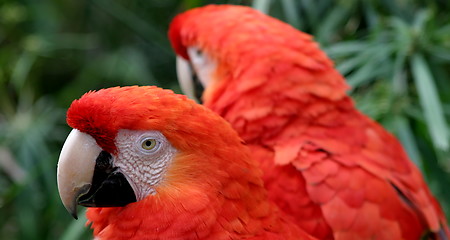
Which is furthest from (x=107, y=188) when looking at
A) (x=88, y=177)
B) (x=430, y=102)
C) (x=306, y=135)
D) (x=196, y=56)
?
(x=430, y=102)

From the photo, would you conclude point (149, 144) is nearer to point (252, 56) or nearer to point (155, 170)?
point (155, 170)

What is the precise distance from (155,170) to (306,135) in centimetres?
38

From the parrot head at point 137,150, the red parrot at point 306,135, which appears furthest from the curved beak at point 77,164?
the red parrot at point 306,135

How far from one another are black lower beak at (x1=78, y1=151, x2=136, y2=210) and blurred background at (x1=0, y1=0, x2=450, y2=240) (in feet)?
2.06

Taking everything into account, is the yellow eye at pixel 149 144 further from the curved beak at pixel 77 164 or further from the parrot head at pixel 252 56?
the parrot head at pixel 252 56

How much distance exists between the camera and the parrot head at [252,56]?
1.00 meters

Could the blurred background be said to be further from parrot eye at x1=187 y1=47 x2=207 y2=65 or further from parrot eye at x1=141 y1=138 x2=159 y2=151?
parrot eye at x1=141 y1=138 x2=159 y2=151

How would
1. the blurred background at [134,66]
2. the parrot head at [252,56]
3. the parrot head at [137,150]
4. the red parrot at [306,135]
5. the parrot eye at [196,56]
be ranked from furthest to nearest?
the blurred background at [134,66]
the parrot eye at [196,56]
the parrot head at [252,56]
the red parrot at [306,135]
the parrot head at [137,150]

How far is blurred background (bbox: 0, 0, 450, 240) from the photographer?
4.12 ft

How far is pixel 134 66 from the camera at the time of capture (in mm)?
1705

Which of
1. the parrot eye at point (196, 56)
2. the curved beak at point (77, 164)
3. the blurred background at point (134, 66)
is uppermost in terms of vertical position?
the curved beak at point (77, 164)

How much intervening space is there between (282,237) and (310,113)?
333 mm

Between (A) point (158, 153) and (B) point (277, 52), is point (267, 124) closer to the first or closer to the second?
(B) point (277, 52)

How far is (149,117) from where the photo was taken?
0.65 m
